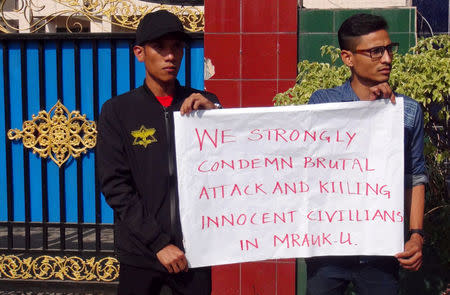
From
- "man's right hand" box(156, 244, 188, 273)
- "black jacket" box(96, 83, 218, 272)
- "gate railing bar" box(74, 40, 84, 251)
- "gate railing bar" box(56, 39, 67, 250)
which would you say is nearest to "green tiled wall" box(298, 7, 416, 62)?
"gate railing bar" box(74, 40, 84, 251)

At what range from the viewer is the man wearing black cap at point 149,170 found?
261 centimetres

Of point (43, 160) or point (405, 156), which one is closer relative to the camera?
point (405, 156)

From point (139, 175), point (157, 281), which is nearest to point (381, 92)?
point (139, 175)

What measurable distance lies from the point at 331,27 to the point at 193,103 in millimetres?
2551

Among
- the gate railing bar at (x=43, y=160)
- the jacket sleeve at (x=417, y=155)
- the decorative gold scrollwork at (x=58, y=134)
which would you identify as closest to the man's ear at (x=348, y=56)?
the jacket sleeve at (x=417, y=155)

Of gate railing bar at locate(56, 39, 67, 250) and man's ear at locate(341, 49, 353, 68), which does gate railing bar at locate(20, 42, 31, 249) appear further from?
man's ear at locate(341, 49, 353, 68)

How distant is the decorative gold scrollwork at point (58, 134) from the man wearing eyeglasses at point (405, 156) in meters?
3.10

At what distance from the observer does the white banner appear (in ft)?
9.07

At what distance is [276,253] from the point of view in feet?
9.39

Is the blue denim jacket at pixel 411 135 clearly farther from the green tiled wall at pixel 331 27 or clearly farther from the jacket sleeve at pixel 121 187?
the green tiled wall at pixel 331 27

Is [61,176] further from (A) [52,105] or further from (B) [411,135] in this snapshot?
(B) [411,135]

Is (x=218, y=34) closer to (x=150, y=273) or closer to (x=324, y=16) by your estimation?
(x=324, y=16)

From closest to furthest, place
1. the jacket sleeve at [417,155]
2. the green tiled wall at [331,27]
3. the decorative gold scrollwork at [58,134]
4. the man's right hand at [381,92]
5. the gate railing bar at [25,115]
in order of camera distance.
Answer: the man's right hand at [381,92], the jacket sleeve at [417,155], the green tiled wall at [331,27], the decorative gold scrollwork at [58,134], the gate railing bar at [25,115]

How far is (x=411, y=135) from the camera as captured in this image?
281 cm
